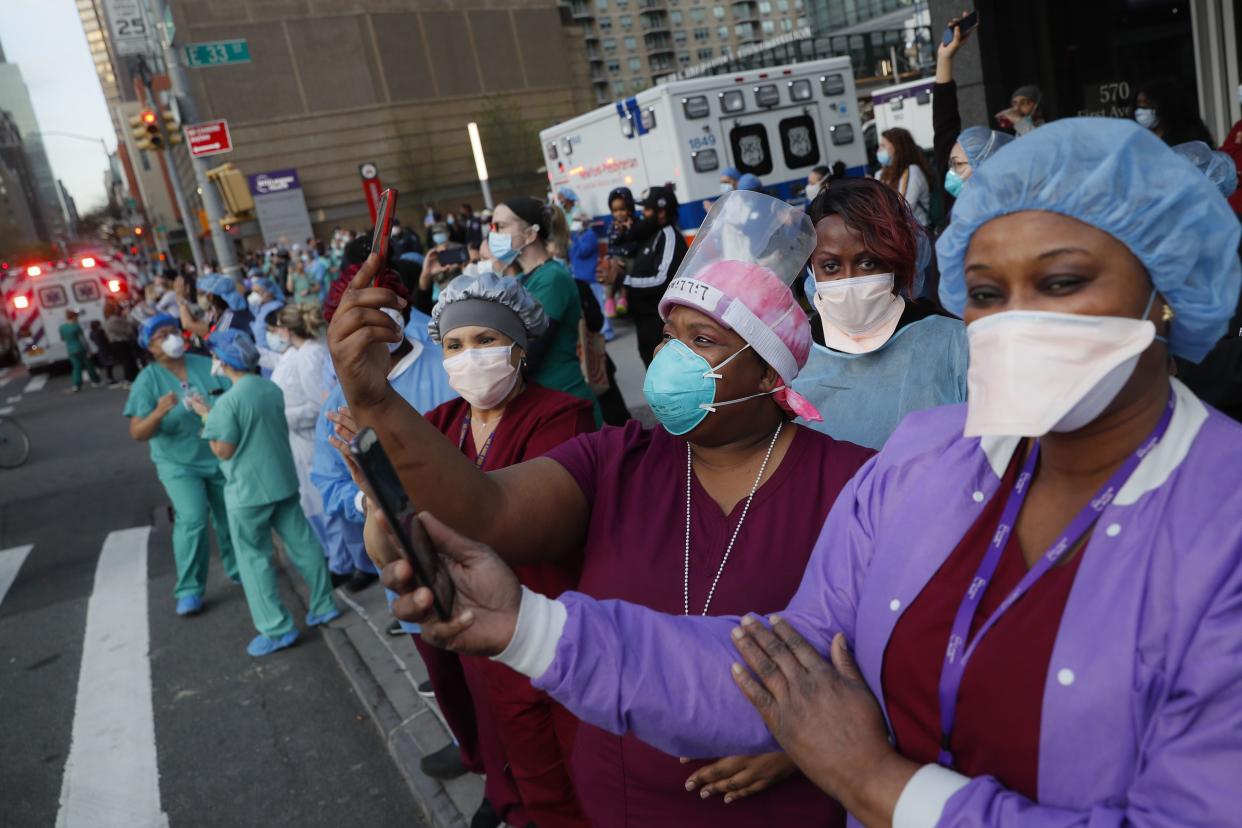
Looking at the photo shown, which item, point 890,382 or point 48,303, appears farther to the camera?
point 48,303

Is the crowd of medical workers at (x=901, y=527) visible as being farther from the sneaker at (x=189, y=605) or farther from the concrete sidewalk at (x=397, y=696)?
the sneaker at (x=189, y=605)

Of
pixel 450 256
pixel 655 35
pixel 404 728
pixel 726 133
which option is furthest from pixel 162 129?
pixel 655 35

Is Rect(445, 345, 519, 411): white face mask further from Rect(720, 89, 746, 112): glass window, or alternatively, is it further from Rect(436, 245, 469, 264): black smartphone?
Rect(720, 89, 746, 112): glass window

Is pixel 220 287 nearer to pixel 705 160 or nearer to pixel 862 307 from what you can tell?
pixel 705 160

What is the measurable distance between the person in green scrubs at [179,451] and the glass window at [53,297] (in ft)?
61.9

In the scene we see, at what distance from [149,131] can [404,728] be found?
15.4 m

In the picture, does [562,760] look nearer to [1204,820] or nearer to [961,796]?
[961,796]

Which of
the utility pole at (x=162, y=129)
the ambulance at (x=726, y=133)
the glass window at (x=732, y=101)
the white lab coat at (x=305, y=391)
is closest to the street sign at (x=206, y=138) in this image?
the utility pole at (x=162, y=129)

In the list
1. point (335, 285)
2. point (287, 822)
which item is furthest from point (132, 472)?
point (335, 285)

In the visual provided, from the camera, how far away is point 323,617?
5934 mm

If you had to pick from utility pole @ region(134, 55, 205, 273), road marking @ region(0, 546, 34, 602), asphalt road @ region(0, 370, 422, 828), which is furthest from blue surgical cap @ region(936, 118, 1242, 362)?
utility pole @ region(134, 55, 205, 273)

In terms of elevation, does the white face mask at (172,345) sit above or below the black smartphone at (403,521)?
above

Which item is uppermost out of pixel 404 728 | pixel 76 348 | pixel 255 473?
pixel 76 348

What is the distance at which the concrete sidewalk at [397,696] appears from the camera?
387 cm
